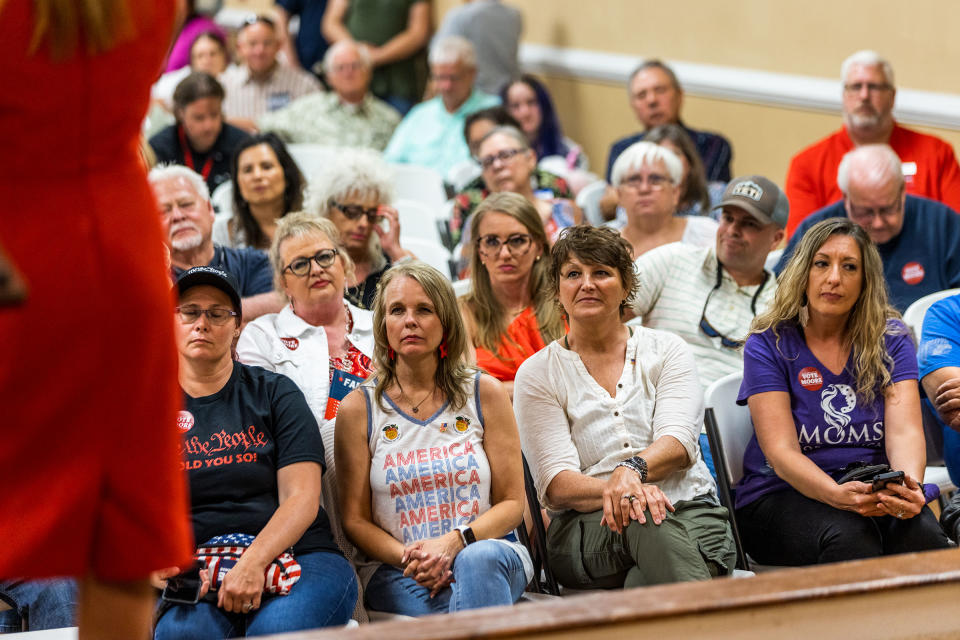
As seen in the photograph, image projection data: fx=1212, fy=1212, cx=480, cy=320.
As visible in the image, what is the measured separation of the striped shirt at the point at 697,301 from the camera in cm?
334

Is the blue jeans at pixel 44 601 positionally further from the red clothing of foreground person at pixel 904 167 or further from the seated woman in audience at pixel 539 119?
the seated woman in audience at pixel 539 119

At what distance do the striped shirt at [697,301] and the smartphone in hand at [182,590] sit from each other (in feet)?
4.80

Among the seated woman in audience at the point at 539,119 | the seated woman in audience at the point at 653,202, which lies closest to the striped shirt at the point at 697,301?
the seated woman in audience at the point at 653,202

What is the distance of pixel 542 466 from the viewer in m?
2.73

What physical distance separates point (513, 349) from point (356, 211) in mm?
853

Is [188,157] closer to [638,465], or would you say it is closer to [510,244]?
[510,244]

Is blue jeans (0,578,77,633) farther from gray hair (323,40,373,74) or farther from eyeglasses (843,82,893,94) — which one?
gray hair (323,40,373,74)

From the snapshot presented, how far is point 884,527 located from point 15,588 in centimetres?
189

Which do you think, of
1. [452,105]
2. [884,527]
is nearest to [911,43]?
[452,105]

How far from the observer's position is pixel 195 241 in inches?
140

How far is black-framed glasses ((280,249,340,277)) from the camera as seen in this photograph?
3.14m

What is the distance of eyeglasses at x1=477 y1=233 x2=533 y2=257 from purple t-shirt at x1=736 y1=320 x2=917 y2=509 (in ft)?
2.58

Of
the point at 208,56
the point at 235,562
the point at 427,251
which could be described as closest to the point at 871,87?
the point at 427,251

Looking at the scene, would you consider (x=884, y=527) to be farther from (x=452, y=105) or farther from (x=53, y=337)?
(x=452, y=105)
